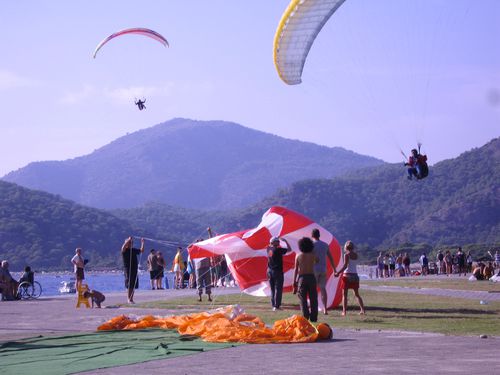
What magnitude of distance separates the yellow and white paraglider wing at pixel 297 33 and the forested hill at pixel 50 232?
120 metres

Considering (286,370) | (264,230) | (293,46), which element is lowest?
(286,370)

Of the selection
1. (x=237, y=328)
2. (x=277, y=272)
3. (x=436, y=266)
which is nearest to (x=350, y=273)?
(x=277, y=272)

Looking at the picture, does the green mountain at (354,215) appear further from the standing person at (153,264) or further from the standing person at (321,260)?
the standing person at (321,260)

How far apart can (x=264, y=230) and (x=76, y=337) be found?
→ 8158mm

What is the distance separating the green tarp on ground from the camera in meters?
10.1

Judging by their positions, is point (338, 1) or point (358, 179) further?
point (358, 179)

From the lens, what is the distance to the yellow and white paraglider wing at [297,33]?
58.6ft

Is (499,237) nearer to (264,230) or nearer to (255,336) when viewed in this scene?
(264,230)

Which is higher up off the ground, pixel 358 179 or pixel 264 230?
pixel 358 179

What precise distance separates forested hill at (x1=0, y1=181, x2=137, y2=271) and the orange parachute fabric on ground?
410 feet

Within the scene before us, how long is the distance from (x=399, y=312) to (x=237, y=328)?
608cm

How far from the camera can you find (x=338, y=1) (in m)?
17.9

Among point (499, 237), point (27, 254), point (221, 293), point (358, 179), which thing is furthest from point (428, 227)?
point (221, 293)

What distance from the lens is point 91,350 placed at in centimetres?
1154
